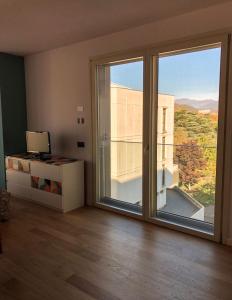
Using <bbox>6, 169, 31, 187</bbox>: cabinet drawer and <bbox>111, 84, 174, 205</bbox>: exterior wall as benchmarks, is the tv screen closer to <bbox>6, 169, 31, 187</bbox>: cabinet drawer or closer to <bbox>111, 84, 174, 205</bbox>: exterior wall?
<bbox>6, 169, 31, 187</bbox>: cabinet drawer

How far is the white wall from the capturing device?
9.43 ft

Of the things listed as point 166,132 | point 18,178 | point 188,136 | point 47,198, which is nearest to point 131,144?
point 166,132

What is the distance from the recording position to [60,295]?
6.50ft

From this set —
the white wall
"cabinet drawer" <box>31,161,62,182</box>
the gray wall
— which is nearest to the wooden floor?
"cabinet drawer" <box>31,161,62,182</box>

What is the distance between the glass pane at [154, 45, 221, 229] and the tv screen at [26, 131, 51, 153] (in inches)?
74.8

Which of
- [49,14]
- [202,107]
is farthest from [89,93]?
[202,107]

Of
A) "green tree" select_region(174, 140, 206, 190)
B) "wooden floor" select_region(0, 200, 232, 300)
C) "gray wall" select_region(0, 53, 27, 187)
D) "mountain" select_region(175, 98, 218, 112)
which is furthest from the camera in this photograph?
"gray wall" select_region(0, 53, 27, 187)

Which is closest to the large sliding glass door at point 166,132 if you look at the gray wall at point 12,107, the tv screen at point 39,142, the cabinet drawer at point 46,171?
the cabinet drawer at point 46,171

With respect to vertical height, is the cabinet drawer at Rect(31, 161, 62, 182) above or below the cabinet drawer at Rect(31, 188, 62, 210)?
above

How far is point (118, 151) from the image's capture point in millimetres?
3840

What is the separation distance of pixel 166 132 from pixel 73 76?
179cm

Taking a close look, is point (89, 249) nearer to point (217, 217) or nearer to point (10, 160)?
point (217, 217)

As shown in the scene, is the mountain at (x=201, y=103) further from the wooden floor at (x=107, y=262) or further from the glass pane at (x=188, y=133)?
the wooden floor at (x=107, y=262)

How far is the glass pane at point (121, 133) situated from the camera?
3.47 meters
